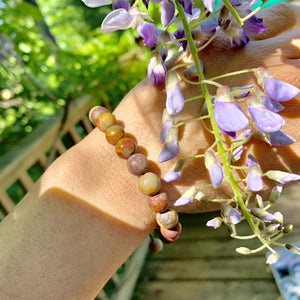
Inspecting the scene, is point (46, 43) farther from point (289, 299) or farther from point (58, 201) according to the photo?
point (289, 299)

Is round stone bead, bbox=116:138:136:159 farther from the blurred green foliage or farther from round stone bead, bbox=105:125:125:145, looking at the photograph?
the blurred green foliage

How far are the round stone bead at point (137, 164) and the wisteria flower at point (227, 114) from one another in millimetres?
222

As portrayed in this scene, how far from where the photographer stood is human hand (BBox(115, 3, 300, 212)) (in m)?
0.66

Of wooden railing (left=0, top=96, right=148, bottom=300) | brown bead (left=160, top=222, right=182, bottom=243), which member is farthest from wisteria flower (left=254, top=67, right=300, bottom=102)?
wooden railing (left=0, top=96, right=148, bottom=300)

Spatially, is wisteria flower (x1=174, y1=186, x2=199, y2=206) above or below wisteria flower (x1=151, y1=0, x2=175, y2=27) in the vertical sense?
below

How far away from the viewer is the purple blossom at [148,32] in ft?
Answer: 1.74

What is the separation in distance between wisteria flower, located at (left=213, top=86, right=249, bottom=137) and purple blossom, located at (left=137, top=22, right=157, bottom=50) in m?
0.16

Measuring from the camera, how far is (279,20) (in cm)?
80

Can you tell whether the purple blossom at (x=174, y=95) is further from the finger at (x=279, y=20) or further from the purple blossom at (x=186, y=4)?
the finger at (x=279, y=20)

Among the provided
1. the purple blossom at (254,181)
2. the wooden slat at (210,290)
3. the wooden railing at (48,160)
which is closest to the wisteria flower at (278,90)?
the purple blossom at (254,181)

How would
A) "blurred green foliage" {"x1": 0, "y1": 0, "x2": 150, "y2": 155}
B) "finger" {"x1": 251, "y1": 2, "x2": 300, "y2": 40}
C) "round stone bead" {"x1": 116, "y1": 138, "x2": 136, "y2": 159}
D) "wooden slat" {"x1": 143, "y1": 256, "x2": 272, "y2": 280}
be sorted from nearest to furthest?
"round stone bead" {"x1": 116, "y1": 138, "x2": 136, "y2": 159} → "finger" {"x1": 251, "y1": 2, "x2": 300, "y2": 40} → "blurred green foliage" {"x1": 0, "y1": 0, "x2": 150, "y2": 155} → "wooden slat" {"x1": 143, "y1": 256, "x2": 272, "y2": 280}

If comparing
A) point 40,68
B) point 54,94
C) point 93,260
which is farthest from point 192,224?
point 93,260

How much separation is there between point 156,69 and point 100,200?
271 millimetres

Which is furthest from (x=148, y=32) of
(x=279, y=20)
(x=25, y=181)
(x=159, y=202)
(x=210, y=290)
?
(x=210, y=290)
